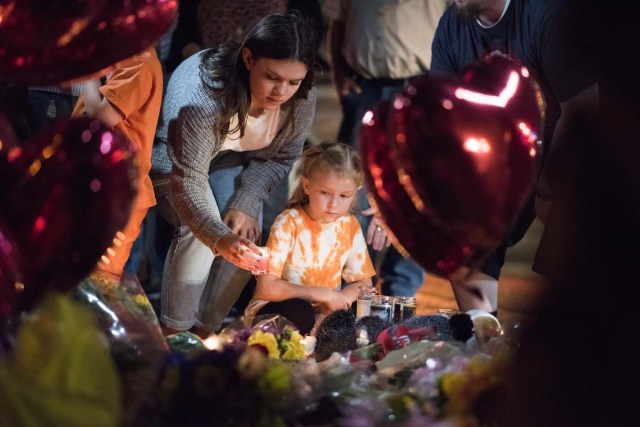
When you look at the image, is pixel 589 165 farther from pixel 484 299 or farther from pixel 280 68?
pixel 280 68

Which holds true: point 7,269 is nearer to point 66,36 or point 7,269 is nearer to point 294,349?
point 66,36

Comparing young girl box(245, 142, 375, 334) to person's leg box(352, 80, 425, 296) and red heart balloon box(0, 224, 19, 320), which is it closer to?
person's leg box(352, 80, 425, 296)

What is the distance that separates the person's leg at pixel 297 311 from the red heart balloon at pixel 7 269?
3.29ft

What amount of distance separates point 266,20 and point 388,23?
0.71 m

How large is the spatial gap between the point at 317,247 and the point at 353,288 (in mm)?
144

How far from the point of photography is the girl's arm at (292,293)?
2.26m

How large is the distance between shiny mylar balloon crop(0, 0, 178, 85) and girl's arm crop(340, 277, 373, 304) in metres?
1.12

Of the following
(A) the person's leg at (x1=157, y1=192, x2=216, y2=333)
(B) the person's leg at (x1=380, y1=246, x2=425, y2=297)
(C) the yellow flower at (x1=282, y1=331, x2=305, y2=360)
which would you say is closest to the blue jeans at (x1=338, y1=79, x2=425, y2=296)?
(B) the person's leg at (x1=380, y1=246, x2=425, y2=297)

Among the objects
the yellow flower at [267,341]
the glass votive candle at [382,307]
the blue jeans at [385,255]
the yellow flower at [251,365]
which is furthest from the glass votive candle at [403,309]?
the yellow flower at [251,365]

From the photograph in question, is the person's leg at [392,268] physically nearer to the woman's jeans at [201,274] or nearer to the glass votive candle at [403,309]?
the woman's jeans at [201,274]

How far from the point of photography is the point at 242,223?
2.40 m

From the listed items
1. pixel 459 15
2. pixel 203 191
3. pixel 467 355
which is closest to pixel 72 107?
pixel 203 191

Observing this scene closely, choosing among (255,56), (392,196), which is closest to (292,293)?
(255,56)

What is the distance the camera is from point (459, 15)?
7.00ft
